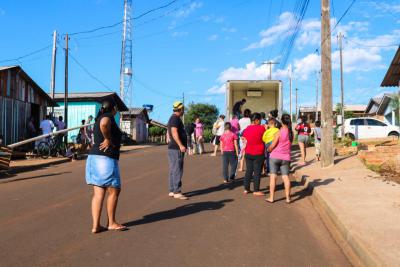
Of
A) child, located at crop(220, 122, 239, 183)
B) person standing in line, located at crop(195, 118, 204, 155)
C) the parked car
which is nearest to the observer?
child, located at crop(220, 122, 239, 183)

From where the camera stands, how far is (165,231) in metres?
6.22

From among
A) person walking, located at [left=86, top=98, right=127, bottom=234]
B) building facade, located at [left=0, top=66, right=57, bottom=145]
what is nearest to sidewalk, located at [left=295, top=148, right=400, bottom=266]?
person walking, located at [left=86, top=98, right=127, bottom=234]

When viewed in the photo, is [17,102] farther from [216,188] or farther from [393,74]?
[393,74]

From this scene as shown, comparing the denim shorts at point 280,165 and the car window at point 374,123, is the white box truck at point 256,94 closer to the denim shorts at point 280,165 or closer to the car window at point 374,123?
the car window at point 374,123

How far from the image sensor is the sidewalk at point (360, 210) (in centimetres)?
501

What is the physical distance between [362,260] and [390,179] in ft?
21.3

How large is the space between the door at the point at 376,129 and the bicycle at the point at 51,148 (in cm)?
1739

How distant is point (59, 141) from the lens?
61.7ft

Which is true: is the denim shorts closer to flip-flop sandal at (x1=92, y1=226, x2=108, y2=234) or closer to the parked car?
flip-flop sandal at (x1=92, y1=226, x2=108, y2=234)

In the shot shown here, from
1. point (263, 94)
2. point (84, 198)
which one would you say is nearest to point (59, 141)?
point (263, 94)

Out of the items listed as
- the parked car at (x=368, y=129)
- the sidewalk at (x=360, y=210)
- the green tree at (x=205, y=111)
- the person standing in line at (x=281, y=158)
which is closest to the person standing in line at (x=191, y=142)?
the sidewalk at (x=360, y=210)

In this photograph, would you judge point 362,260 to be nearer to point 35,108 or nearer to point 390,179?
point 390,179

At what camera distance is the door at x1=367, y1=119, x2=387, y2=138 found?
85.8 feet

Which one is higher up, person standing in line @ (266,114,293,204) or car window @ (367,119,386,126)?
car window @ (367,119,386,126)
